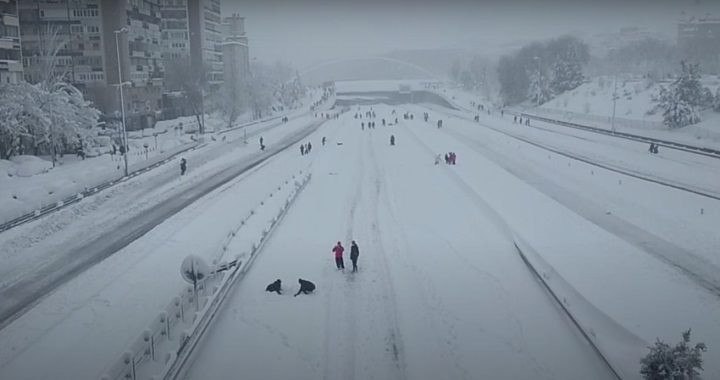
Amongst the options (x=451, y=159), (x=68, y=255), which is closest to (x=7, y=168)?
(x=68, y=255)

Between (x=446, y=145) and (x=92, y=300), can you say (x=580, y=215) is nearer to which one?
(x=92, y=300)

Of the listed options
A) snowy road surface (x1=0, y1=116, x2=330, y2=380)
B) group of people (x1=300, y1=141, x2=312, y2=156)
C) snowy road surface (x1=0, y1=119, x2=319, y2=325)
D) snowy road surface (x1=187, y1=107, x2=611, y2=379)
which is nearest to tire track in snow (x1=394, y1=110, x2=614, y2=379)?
snowy road surface (x1=187, y1=107, x2=611, y2=379)

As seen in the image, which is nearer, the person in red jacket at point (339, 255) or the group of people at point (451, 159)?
the person in red jacket at point (339, 255)

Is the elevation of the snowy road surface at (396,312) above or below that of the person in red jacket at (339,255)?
below

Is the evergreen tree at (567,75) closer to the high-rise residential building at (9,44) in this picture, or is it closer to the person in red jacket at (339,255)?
the high-rise residential building at (9,44)

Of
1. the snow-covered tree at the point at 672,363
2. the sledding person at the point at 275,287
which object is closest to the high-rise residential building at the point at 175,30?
the sledding person at the point at 275,287

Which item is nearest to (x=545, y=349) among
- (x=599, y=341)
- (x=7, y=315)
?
(x=599, y=341)

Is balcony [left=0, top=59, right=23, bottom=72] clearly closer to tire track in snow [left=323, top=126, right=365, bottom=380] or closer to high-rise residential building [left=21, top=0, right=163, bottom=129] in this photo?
high-rise residential building [left=21, top=0, right=163, bottom=129]
